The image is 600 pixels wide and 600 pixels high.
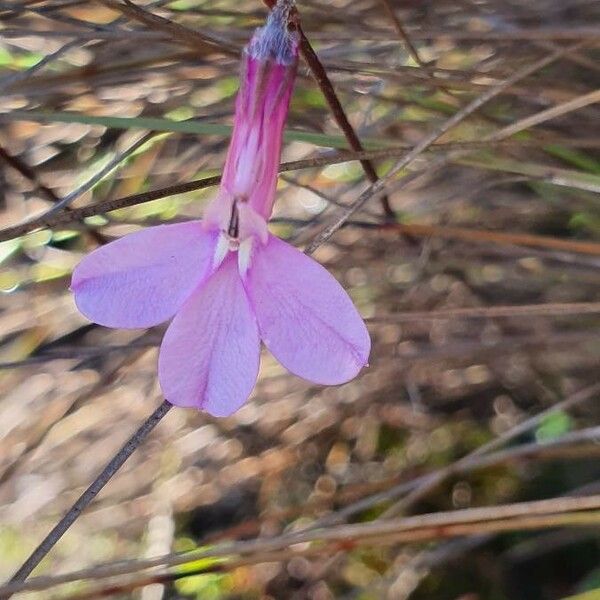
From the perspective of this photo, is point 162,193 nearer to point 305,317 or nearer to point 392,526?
point 305,317

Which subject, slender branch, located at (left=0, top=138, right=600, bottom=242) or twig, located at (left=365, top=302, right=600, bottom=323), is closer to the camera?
slender branch, located at (left=0, top=138, right=600, bottom=242)

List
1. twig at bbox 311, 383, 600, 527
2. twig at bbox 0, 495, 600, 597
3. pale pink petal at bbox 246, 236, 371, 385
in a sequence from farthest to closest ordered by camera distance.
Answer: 1. twig at bbox 311, 383, 600, 527
2. twig at bbox 0, 495, 600, 597
3. pale pink petal at bbox 246, 236, 371, 385

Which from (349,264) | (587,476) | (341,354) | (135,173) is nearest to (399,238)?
(349,264)

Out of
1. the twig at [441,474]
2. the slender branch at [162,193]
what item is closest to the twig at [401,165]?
the slender branch at [162,193]

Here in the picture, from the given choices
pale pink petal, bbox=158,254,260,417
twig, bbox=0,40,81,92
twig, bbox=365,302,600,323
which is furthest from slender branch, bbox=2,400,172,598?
twig, bbox=0,40,81,92

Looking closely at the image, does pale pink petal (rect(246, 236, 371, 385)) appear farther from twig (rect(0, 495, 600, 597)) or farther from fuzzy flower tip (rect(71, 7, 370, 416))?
twig (rect(0, 495, 600, 597))

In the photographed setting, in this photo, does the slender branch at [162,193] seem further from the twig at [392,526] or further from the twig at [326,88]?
the twig at [392,526]

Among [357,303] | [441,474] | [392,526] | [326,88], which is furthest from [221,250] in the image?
[357,303]
